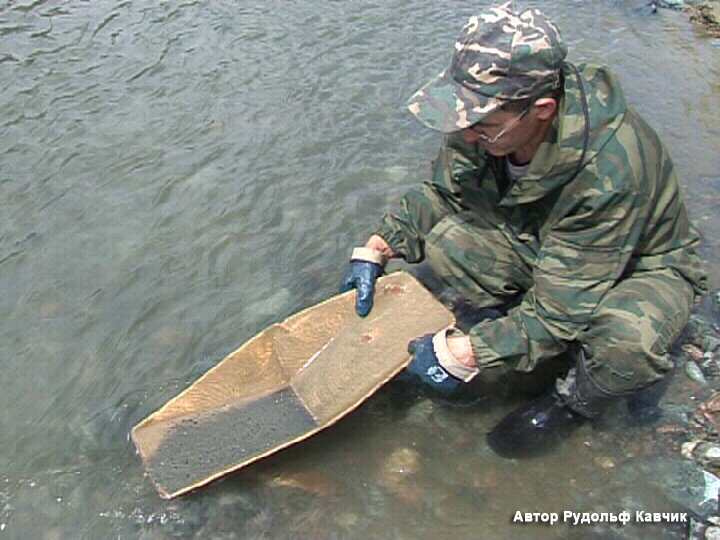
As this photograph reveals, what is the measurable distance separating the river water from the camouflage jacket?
65 centimetres

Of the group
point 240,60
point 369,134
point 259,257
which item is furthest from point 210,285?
point 240,60

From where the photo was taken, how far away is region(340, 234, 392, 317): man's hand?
3.60 m

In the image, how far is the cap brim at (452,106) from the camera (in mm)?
2601

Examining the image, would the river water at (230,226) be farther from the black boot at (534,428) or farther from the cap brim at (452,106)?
the cap brim at (452,106)

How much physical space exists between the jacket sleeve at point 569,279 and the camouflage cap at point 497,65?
1.64 feet

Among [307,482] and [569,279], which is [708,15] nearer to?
[569,279]

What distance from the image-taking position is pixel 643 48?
7141 millimetres

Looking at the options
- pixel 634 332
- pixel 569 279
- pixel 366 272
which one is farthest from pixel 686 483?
pixel 366 272

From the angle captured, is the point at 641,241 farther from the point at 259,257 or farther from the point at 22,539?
the point at 22,539

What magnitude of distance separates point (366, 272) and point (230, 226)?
1.47 m

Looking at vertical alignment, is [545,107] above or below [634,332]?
above

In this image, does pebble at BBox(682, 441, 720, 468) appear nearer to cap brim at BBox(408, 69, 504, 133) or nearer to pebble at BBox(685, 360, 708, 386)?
pebble at BBox(685, 360, 708, 386)

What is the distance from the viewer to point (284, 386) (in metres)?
3.48

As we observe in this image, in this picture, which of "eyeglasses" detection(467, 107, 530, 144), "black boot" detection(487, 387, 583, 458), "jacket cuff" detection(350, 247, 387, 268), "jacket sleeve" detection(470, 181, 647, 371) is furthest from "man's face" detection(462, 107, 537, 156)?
"black boot" detection(487, 387, 583, 458)
